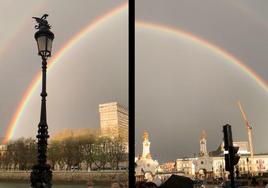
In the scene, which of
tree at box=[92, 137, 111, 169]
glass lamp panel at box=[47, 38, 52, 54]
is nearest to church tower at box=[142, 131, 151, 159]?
tree at box=[92, 137, 111, 169]

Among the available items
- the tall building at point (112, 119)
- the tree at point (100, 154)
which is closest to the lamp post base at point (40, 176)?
the tree at point (100, 154)

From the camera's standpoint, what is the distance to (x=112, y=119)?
97.4m

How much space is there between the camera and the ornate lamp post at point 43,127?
629 centimetres

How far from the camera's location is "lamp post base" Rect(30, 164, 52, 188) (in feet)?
20.5

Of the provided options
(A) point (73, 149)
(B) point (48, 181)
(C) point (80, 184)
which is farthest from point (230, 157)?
(A) point (73, 149)

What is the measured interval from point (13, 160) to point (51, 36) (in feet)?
275

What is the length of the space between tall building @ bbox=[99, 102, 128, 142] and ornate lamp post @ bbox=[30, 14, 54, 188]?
85.4 m

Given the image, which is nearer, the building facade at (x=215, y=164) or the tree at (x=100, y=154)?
the tree at (x=100, y=154)

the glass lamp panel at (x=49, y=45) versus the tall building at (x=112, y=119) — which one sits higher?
→ the tall building at (x=112, y=119)

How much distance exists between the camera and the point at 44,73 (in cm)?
726

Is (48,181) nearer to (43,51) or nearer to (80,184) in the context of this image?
(43,51)

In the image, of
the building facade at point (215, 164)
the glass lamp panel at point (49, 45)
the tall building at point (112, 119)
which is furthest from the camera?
the building facade at point (215, 164)

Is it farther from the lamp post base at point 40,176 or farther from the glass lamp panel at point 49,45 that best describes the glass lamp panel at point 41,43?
the lamp post base at point 40,176

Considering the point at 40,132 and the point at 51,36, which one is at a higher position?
the point at 51,36
